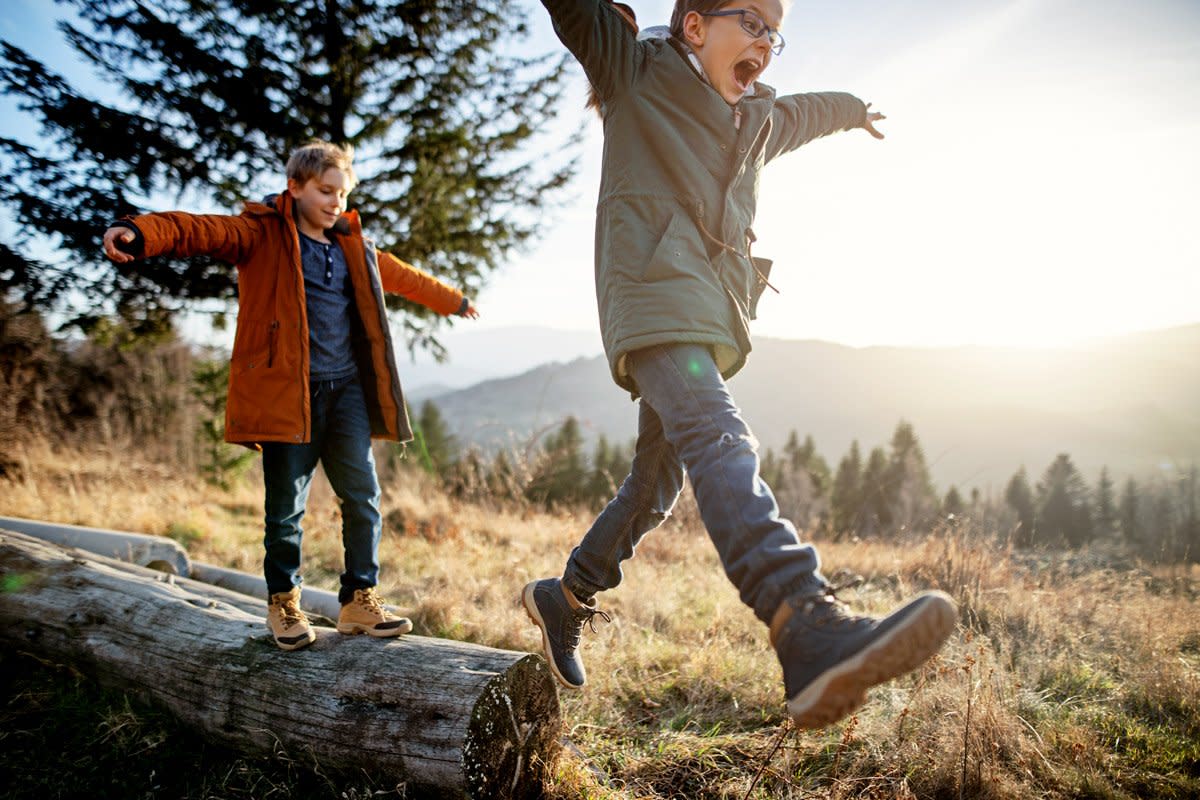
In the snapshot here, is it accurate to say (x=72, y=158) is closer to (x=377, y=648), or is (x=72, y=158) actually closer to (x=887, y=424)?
(x=377, y=648)

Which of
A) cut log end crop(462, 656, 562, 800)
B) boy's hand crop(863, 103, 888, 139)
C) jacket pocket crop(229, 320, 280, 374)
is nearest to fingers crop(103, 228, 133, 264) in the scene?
jacket pocket crop(229, 320, 280, 374)

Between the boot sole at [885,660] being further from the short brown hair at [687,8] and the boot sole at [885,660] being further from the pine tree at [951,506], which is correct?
the pine tree at [951,506]

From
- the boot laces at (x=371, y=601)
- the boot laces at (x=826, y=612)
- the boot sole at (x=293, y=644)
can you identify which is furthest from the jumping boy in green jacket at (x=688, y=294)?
the boot sole at (x=293, y=644)

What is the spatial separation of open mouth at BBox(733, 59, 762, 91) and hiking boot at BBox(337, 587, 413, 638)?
2258 millimetres

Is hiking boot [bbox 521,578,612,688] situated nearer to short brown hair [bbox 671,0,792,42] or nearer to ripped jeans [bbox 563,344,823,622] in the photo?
ripped jeans [bbox 563,344,823,622]

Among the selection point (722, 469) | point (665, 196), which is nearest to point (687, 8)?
point (665, 196)

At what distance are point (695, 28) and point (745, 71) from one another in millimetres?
214

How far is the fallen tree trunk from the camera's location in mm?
1829

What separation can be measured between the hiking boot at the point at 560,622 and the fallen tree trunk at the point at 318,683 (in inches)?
2.5

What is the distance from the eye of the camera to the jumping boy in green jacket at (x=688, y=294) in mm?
1475

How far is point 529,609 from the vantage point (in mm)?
2207

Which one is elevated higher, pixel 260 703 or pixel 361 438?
pixel 361 438

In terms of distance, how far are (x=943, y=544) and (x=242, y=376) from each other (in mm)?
4569

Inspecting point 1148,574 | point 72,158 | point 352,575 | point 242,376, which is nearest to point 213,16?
point 72,158
